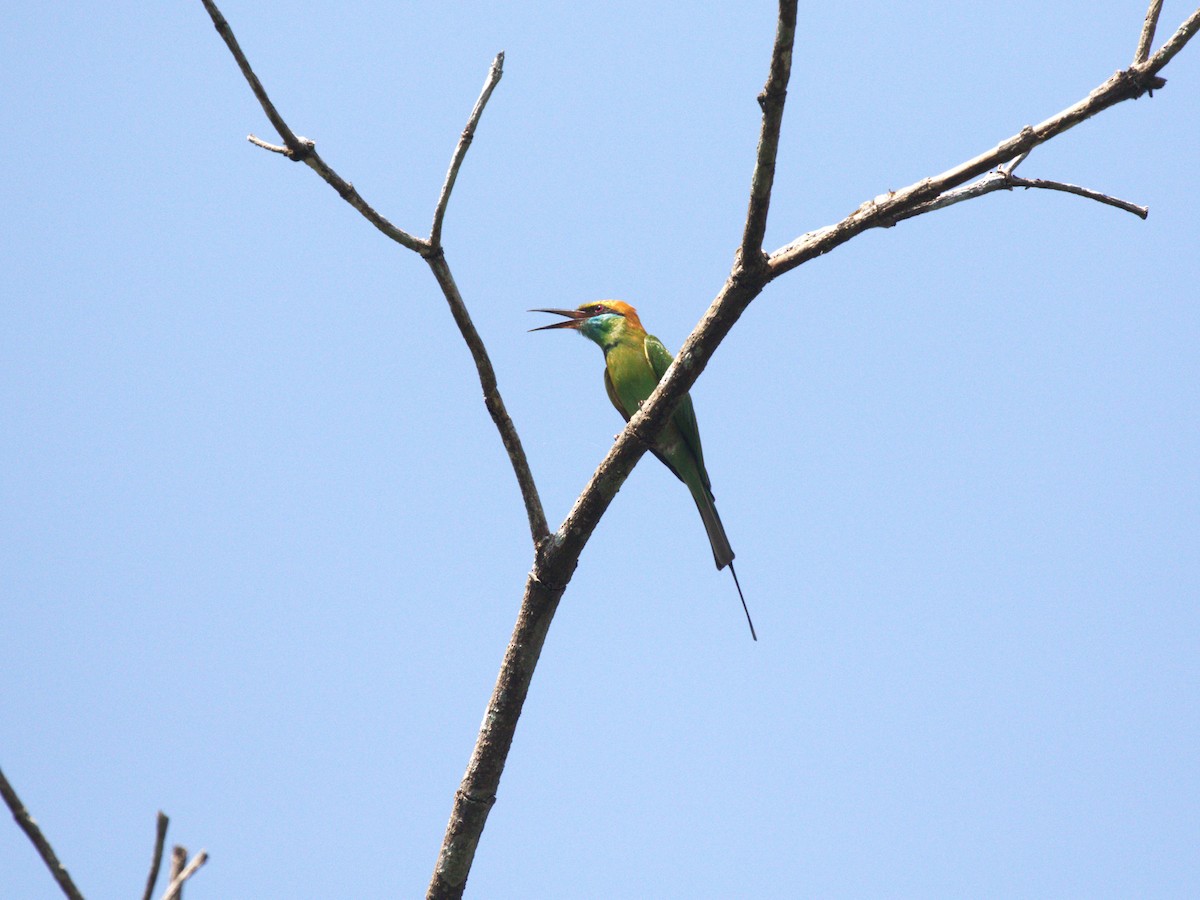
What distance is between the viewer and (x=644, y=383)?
5.44 meters

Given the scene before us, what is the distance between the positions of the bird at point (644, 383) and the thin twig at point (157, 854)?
281cm

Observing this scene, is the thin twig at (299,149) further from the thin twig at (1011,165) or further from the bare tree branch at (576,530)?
the thin twig at (1011,165)

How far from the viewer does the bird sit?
471 centimetres

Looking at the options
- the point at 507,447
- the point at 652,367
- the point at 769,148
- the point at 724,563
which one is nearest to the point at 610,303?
the point at 652,367

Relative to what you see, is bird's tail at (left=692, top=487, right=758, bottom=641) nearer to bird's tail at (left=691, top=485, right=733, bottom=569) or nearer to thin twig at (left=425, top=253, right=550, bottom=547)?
bird's tail at (left=691, top=485, right=733, bottom=569)

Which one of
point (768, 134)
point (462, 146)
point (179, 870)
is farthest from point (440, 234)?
point (179, 870)

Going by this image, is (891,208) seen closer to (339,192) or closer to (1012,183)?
(1012,183)

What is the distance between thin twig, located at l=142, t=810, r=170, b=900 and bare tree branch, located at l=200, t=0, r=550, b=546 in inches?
68.6

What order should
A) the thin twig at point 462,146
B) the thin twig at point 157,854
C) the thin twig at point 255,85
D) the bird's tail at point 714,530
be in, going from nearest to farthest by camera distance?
the thin twig at point 157,854 → the thin twig at point 255,85 → the thin twig at point 462,146 → the bird's tail at point 714,530

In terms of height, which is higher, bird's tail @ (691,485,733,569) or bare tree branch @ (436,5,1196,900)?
bird's tail @ (691,485,733,569)

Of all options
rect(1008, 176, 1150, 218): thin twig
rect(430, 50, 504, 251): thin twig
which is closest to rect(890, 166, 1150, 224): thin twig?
rect(1008, 176, 1150, 218): thin twig

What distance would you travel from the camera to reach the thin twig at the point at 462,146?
2.72 meters

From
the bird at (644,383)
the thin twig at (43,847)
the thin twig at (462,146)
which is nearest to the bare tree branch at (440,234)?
the thin twig at (462,146)

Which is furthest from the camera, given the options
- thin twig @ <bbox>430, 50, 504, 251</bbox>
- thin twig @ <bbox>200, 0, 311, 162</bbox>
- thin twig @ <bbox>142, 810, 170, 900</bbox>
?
thin twig @ <bbox>430, 50, 504, 251</bbox>
